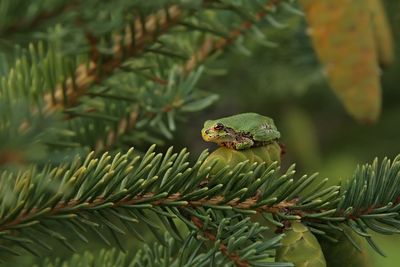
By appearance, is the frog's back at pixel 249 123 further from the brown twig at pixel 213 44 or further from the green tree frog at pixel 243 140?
the brown twig at pixel 213 44

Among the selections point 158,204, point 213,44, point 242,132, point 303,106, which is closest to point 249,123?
point 242,132

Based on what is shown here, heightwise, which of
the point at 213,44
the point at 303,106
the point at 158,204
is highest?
the point at 213,44

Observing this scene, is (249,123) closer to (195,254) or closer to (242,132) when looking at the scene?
(242,132)

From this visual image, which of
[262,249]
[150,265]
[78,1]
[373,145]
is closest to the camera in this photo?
[262,249]

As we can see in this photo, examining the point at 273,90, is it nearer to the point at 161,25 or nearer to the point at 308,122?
the point at 308,122

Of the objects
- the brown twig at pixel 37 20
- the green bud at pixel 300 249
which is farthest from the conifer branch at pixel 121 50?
the green bud at pixel 300 249

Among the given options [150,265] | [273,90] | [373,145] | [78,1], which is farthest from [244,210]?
[373,145]
